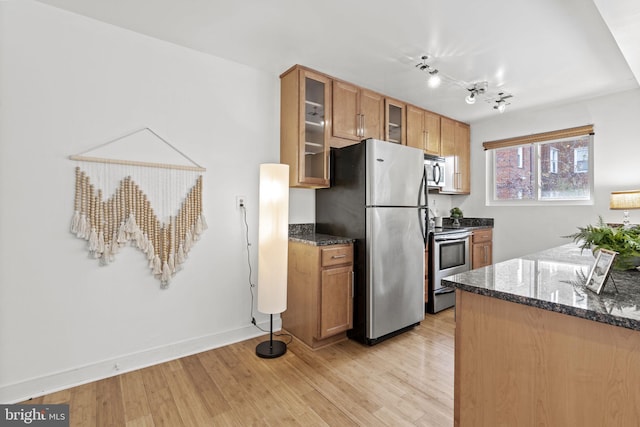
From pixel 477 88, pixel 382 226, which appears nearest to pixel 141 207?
pixel 382 226

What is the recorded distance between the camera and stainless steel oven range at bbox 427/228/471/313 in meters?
3.39

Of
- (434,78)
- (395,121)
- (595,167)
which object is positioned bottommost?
(595,167)

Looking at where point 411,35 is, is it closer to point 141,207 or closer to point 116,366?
point 141,207

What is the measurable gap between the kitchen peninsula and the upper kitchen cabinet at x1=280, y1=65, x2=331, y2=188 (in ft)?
5.96

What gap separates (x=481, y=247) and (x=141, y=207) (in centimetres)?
403

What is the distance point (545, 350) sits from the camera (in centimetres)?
103

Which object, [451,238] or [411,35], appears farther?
[451,238]

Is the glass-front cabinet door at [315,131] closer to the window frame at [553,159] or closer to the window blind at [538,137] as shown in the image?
the window blind at [538,137]

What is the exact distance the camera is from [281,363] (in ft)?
7.59

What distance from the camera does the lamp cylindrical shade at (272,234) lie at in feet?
8.02

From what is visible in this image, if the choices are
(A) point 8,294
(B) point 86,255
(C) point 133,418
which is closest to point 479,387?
(C) point 133,418

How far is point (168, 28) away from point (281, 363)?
2.66 metres

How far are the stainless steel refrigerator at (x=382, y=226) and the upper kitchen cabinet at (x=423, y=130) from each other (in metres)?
0.83

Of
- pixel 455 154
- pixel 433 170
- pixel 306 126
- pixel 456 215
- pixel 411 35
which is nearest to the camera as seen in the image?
pixel 411 35
